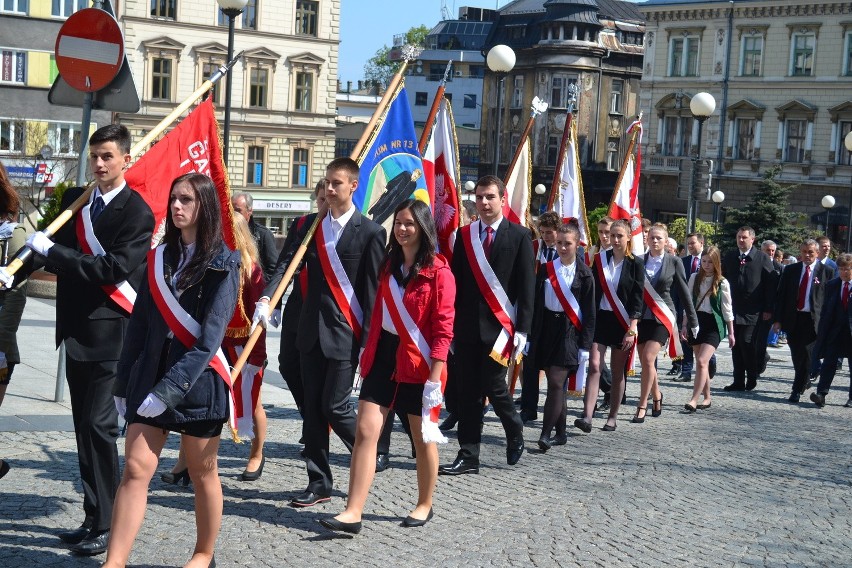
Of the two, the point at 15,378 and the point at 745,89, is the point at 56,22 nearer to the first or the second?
the point at 745,89

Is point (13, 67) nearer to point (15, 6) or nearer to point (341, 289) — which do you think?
point (15, 6)

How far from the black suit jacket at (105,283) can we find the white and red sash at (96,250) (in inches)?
1.1

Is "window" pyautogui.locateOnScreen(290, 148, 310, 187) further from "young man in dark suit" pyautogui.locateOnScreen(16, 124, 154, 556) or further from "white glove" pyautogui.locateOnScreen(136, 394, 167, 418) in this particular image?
"white glove" pyautogui.locateOnScreen(136, 394, 167, 418)

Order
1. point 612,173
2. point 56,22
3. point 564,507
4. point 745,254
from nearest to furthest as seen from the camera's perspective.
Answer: point 564,507 → point 745,254 → point 56,22 → point 612,173

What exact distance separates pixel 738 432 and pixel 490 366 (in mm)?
3876

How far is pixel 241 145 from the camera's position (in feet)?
189

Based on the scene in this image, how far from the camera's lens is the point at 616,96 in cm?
7706

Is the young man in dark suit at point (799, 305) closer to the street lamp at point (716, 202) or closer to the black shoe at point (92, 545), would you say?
the black shoe at point (92, 545)

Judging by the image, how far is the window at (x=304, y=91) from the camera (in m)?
59.3

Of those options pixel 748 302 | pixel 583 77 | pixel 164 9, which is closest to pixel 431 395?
pixel 748 302

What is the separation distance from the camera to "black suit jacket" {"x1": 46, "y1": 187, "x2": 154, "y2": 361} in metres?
6.21

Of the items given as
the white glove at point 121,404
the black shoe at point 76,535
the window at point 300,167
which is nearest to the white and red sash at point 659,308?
the black shoe at point 76,535

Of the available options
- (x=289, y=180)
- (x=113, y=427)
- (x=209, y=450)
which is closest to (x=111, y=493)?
(x=113, y=427)

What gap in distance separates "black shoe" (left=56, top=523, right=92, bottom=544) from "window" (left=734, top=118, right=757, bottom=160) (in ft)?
184
